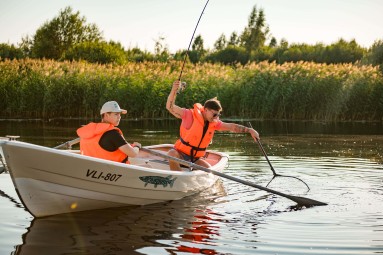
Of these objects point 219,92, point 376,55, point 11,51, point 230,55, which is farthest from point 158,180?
point 230,55

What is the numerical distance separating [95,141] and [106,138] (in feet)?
0.44

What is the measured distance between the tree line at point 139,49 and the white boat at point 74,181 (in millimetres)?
26286

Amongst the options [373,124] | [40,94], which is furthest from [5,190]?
[373,124]

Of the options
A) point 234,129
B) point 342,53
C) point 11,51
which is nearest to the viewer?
point 234,129

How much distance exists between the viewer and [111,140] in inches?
295

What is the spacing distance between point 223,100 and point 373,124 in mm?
4419

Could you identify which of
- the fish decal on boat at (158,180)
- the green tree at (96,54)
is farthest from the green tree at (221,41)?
the fish decal on boat at (158,180)

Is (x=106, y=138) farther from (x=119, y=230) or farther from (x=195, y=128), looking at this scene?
(x=195, y=128)

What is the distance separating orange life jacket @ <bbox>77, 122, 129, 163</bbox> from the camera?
7430mm

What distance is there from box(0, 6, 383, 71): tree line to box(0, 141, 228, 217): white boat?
86.2 feet

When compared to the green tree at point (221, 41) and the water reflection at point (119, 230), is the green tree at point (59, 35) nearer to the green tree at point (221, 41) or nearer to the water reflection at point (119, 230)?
the green tree at point (221, 41)

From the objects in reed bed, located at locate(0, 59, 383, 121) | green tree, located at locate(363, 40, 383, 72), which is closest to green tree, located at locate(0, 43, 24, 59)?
reed bed, located at locate(0, 59, 383, 121)

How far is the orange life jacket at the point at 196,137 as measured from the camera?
29.5 feet

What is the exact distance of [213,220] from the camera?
24.4ft
